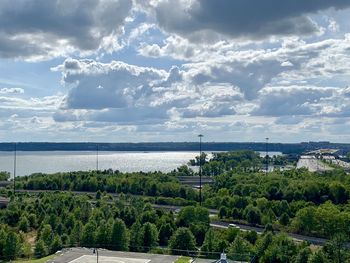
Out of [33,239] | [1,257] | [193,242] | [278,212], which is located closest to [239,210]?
[278,212]

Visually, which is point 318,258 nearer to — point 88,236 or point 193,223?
point 193,223

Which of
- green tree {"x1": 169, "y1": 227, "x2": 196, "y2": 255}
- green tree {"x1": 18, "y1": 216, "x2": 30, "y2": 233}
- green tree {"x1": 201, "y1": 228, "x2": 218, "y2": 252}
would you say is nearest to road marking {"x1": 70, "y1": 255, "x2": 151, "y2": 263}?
green tree {"x1": 169, "y1": 227, "x2": 196, "y2": 255}

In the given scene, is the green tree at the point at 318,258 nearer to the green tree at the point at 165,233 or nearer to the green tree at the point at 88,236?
the green tree at the point at 165,233

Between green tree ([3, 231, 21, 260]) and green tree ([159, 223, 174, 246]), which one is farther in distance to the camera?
green tree ([159, 223, 174, 246])

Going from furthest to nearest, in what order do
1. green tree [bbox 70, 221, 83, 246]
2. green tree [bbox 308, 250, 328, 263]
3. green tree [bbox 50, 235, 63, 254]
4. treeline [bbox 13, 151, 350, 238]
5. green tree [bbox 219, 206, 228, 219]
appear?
green tree [bbox 219, 206, 228, 219] → treeline [bbox 13, 151, 350, 238] → green tree [bbox 70, 221, 83, 246] → green tree [bbox 50, 235, 63, 254] → green tree [bbox 308, 250, 328, 263]

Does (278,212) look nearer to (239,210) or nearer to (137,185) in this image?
(239,210)

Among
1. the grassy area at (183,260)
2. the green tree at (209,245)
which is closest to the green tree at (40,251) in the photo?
the grassy area at (183,260)

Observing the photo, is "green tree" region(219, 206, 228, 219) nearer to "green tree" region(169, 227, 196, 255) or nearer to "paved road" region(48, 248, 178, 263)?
"green tree" region(169, 227, 196, 255)
